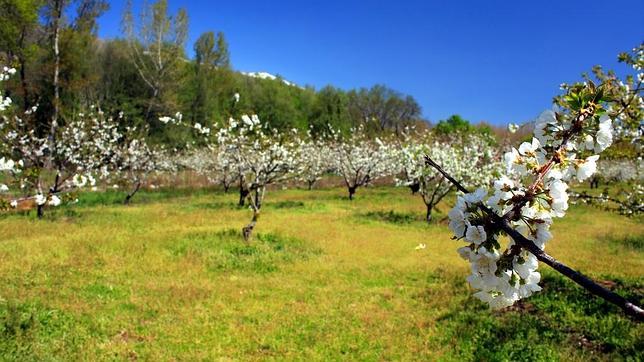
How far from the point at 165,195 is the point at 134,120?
16.5 meters

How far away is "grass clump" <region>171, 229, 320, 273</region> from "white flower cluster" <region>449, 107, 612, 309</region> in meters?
9.09

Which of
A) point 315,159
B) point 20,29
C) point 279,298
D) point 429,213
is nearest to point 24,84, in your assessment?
point 20,29

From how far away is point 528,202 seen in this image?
1.69 metres

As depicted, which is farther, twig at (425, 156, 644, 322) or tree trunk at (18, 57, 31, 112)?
tree trunk at (18, 57, 31, 112)

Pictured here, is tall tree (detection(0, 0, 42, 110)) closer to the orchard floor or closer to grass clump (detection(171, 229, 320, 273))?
the orchard floor

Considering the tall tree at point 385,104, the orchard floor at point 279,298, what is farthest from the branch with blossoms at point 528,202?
the tall tree at point 385,104

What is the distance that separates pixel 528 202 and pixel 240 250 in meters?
10.7

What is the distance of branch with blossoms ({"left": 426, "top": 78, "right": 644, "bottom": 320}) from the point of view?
5.40ft

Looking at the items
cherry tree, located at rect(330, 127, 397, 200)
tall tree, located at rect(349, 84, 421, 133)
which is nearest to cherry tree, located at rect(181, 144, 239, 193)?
cherry tree, located at rect(330, 127, 397, 200)

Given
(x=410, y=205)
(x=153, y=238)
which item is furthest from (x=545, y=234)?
(x=410, y=205)

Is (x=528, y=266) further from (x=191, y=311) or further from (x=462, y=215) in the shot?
(x=191, y=311)

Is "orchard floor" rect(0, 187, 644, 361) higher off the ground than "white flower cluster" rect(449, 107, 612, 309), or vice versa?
"white flower cluster" rect(449, 107, 612, 309)

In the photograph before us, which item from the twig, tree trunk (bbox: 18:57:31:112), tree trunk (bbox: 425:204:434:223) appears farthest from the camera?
tree trunk (bbox: 18:57:31:112)

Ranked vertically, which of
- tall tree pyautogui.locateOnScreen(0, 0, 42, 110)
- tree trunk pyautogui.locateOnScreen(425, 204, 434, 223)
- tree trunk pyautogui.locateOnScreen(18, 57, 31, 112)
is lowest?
tree trunk pyautogui.locateOnScreen(425, 204, 434, 223)
